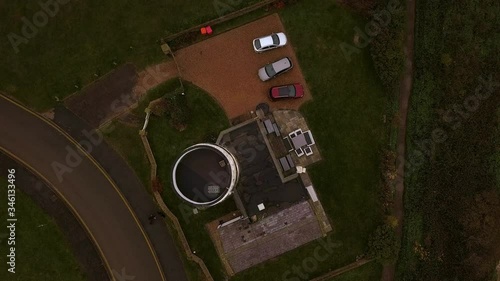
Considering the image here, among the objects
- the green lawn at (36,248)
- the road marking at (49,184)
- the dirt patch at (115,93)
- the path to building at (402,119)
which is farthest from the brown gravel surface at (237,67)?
the green lawn at (36,248)

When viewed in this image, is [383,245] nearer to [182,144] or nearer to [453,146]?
[453,146]

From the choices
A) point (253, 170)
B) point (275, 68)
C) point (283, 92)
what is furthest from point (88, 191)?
point (275, 68)

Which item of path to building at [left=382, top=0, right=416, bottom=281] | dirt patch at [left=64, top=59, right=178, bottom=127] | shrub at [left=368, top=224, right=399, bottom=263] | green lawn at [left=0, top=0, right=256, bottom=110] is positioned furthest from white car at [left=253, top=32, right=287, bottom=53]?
shrub at [left=368, top=224, right=399, bottom=263]

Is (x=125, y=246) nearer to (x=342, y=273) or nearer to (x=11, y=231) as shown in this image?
(x=11, y=231)

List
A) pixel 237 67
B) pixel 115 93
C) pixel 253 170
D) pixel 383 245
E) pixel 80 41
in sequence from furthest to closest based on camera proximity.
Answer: pixel 237 67
pixel 80 41
pixel 115 93
pixel 383 245
pixel 253 170

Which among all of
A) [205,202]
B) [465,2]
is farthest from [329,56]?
[205,202]
